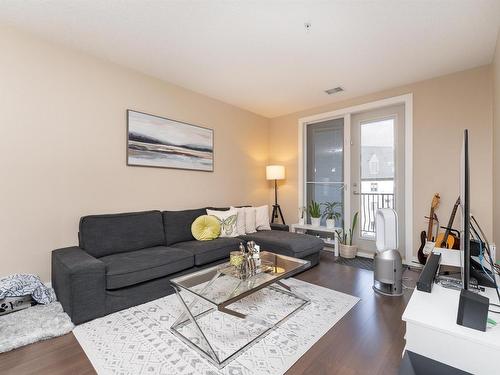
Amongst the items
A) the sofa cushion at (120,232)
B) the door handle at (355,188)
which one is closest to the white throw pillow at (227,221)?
the sofa cushion at (120,232)

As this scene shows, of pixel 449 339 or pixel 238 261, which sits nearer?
pixel 449 339

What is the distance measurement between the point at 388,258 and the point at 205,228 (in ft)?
7.11

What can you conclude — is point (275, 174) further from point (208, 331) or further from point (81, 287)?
point (81, 287)

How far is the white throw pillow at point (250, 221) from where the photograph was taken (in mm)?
3834

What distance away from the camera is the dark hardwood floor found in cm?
152

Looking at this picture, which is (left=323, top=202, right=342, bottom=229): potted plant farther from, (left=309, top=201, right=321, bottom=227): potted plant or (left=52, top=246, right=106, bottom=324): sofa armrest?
(left=52, top=246, right=106, bottom=324): sofa armrest

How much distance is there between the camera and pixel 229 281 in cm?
204

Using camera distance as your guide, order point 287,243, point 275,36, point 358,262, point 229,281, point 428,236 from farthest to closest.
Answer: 1. point 358,262
2. point 428,236
3. point 287,243
4. point 275,36
5. point 229,281

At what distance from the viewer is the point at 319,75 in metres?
3.27

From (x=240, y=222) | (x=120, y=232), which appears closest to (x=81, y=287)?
(x=120, y=232)

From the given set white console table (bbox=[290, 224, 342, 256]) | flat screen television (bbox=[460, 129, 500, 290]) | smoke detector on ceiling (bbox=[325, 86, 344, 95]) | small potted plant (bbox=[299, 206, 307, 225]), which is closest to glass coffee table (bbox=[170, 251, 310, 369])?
flat screen television (bbox=[460, 129, 500, 290])

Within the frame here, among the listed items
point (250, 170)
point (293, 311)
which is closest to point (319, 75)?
point (250, 170)

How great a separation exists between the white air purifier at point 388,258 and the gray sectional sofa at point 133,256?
0.89 metres

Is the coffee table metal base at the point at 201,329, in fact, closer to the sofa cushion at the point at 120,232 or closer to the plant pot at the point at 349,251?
the sofa cushion at the point at 120,232
